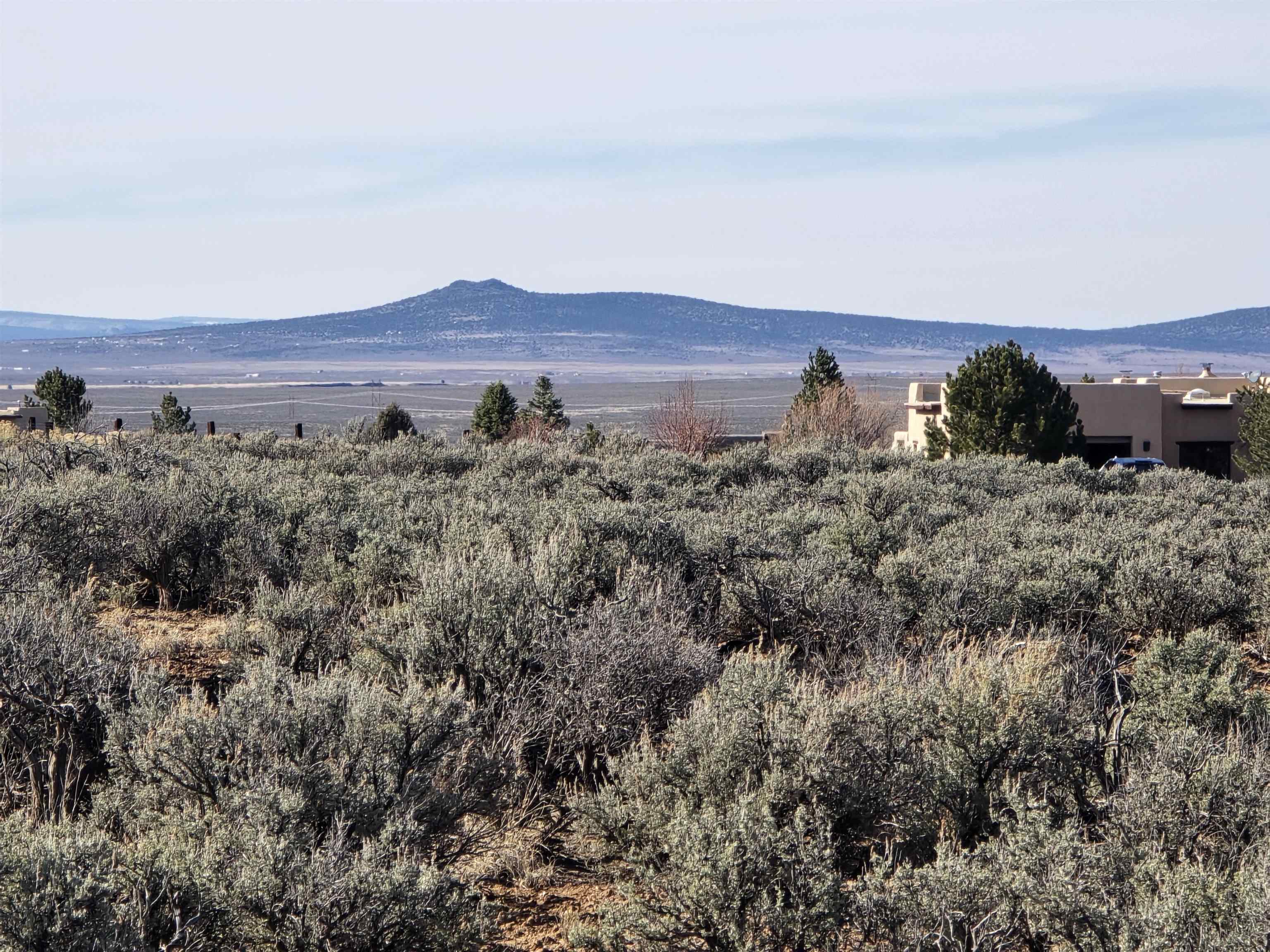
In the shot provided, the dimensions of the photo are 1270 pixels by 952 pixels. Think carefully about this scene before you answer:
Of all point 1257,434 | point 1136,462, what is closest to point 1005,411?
point 1136,462

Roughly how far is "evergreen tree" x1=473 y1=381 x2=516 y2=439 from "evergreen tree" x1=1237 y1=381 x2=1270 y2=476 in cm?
2247

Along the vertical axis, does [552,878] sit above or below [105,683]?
below

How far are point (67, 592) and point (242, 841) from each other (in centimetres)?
562

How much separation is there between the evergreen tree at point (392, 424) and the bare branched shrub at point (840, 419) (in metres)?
12.6

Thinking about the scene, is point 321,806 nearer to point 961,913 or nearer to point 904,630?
point 961,913

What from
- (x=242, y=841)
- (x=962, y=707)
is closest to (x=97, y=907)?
(x=242, y=841)

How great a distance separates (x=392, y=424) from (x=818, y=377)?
14.9m

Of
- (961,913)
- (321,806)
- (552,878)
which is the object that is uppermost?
(321,806)

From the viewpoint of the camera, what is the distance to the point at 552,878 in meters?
5.68

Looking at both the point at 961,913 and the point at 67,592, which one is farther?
the point at 67,592

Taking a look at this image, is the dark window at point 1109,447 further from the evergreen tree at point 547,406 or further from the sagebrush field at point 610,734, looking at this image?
the sagebrush field at point 610,734

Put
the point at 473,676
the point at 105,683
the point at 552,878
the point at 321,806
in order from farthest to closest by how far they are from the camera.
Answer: the point at 473,676
the point at 105,683
the point at 552,878
the point at 321,806

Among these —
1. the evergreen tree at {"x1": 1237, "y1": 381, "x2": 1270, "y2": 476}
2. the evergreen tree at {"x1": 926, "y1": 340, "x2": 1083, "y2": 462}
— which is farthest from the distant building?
the evergreen tree at {"x1": 1237, "y1": 381, "x2": 1270, "y2": 476}

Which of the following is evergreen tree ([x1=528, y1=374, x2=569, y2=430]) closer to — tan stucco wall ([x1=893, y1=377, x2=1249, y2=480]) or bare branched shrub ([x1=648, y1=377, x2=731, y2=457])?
bare branched shrub ([x1=648, y1=377, x2=731, y2=457])
